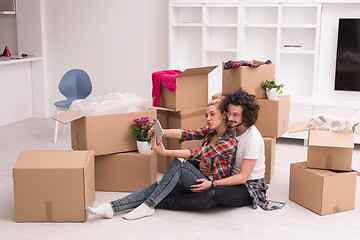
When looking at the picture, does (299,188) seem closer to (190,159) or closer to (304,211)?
(304,211)

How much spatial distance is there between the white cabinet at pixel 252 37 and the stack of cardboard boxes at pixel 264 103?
1198 millimetres

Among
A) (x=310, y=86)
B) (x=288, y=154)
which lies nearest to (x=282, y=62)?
(x=310, y=86)

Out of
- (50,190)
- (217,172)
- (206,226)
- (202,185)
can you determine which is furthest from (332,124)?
(50,190)

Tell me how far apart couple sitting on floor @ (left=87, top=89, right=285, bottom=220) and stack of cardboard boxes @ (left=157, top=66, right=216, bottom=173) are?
Answer: 1.74 ft

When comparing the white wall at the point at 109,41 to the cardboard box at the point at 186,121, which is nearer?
the cardboard box at the point at 186,121

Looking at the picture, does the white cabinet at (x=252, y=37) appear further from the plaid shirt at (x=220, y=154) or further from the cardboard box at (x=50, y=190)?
the cardboard box at (x=50, y=190)

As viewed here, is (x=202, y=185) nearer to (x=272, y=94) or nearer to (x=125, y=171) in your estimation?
(x=125, y=171)

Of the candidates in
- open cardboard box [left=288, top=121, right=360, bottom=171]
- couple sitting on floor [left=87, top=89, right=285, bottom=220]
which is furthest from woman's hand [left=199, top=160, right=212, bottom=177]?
open cardboard box [left=288, top=121, right=360, bottom=171]

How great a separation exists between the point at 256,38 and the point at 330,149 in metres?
2.35

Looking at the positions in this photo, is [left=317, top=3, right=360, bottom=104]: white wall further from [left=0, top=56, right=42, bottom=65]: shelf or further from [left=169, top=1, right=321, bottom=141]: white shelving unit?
[left=0, top=56, right=42, bottom=65]: shelf

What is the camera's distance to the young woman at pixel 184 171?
9.72 feet

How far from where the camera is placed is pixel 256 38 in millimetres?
5168

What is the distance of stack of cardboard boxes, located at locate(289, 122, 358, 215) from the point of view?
298 cm

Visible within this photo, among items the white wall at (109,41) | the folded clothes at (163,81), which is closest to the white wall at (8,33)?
the white wall at (109,41)
